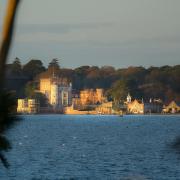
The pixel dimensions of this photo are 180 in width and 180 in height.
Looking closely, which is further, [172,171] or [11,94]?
[172,171]

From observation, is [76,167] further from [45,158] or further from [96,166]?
[45,158]

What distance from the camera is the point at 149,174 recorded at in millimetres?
38062

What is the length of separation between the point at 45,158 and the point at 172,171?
12.6 meters

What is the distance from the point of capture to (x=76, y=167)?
Answer: 138 ft

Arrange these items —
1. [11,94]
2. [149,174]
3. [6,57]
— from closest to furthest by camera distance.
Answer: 1. [6,57]
2. [11,94]
3. [149,174]

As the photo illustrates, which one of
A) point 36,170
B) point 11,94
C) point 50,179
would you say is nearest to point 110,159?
point 36,170

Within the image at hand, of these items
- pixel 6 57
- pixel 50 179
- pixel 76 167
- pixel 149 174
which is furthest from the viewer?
pixel 76 167

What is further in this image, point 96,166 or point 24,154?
point 24,154

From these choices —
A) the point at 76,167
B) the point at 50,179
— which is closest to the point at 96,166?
the point at 76,167

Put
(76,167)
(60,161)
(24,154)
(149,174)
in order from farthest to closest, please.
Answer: (24,154)
(60,161)
(76,167)
(149,174)

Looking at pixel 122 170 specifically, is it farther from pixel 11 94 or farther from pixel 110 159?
pixel 11 94

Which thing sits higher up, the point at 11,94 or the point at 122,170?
the point at 11,94

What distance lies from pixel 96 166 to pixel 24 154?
38.7 ft

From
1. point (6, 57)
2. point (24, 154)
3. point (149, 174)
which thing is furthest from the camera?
point (24, 154)
